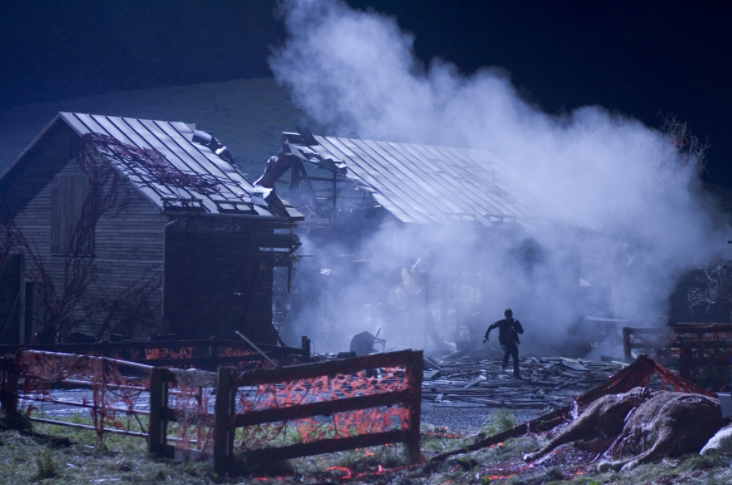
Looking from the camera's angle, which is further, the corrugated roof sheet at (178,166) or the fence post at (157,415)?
the corrugated roof sheet at (178,166)

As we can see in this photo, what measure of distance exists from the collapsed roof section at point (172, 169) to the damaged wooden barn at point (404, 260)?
10.5 ft

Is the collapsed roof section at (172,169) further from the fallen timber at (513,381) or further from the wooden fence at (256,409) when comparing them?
the wooden fence at (256,409)

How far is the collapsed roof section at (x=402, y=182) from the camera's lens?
86.3 ft

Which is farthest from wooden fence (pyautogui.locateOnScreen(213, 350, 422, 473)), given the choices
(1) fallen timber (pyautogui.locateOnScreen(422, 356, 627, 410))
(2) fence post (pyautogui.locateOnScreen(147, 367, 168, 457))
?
(1) fallen timber (pyautogui.locateOnScreen(422, 356, 627, 410))

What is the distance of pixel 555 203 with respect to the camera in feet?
106

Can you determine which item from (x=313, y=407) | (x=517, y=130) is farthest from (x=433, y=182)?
(x=313, y=407)

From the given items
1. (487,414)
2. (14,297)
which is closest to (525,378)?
(487,414)

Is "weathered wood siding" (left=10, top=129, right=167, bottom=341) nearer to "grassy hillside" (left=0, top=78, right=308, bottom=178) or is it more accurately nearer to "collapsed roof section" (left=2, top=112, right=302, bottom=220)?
"collapsed roof section" (left=2, top=112, right=302, bottom=220)

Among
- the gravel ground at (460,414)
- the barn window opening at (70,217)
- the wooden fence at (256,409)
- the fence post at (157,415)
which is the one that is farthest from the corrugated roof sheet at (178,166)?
the fence post at (157,415)

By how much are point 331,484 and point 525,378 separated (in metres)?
11.5

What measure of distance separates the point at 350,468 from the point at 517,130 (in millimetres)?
31710

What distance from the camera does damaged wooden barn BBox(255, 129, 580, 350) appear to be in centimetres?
2631

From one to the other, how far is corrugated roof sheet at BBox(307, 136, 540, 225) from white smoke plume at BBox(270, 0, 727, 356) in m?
1.78

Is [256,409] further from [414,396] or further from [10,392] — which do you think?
[10,392]
